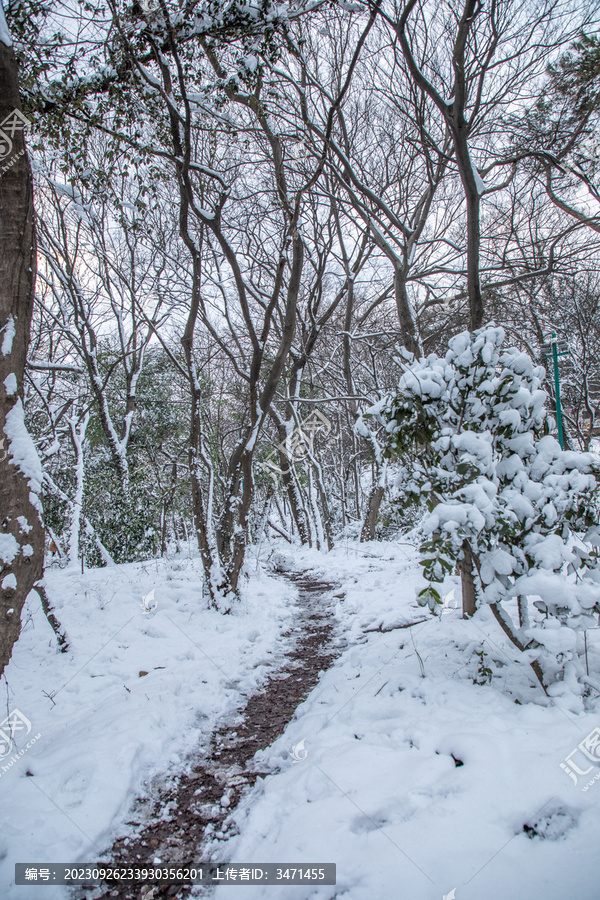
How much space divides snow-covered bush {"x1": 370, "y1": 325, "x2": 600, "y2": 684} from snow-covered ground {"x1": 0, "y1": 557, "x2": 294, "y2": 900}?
1.94 m

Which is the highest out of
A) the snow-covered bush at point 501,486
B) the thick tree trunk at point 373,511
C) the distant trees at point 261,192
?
the distant trees at point 261,192

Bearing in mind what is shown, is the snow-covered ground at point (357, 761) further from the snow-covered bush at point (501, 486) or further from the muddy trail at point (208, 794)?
the snow-covered bush at point (501, 486)

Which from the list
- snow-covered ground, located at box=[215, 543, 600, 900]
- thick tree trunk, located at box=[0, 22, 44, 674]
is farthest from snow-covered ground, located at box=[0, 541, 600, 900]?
thick tree trunk, located at box=[0, 22, 44, 674]

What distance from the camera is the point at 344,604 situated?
19.5 ft

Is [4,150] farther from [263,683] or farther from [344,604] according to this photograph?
[344,604]

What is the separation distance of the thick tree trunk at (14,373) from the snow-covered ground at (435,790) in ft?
5.24

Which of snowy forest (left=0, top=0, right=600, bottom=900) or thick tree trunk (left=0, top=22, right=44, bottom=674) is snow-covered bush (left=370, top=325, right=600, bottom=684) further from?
thick tree trunk (left=0, top=22, right=44, bottom=674)

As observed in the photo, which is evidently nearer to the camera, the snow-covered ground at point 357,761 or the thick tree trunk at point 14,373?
the snow-covered ground at point 357,761

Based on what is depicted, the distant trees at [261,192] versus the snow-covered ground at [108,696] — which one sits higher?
the distant trees at [261,192]

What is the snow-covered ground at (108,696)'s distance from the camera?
2010 mm

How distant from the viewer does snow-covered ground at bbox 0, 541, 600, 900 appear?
59.2 inches

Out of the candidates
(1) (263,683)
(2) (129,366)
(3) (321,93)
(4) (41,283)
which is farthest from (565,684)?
(2) (129,366)

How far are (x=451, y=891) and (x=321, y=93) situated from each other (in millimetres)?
8734

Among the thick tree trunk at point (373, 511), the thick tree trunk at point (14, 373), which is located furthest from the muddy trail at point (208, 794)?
the thick tree trunk at point (373, 511)
